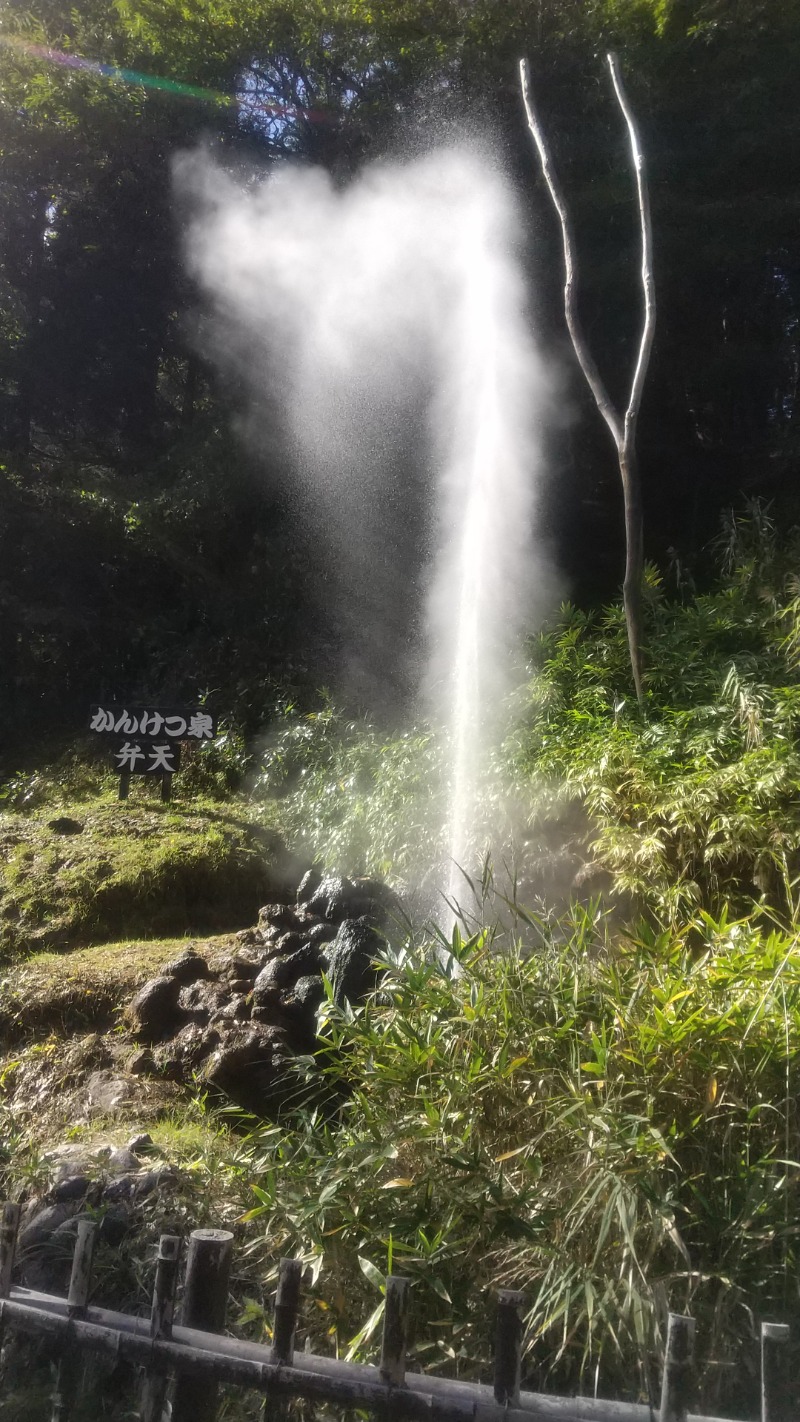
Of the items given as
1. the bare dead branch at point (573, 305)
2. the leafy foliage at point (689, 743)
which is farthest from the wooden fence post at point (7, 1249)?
the bare dead branch at point (573, 305)

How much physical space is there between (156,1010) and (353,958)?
Result: 35.0 inches

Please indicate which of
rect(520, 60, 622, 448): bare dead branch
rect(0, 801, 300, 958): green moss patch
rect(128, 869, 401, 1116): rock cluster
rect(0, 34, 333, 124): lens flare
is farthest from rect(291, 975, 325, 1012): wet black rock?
rect(0, 34, 333, 124): lens flare

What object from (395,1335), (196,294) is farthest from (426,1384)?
(196,294)

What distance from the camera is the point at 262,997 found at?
3.85 meters

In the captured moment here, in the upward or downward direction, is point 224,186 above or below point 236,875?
above

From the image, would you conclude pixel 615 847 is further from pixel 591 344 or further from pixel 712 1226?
pixel 591 344

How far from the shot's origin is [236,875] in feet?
19.7

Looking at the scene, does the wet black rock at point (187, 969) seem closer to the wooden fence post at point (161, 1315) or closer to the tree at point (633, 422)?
the wooden fence post at point (161, 1315)

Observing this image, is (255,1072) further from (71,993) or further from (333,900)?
(71,993)

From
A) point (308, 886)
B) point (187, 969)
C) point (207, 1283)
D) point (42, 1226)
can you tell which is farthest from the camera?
point (308, 886)

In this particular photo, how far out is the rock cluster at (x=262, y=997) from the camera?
3.54m

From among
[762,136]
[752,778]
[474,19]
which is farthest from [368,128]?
[752,778]

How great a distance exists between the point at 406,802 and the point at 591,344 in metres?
4.64

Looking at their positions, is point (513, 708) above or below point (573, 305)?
below
